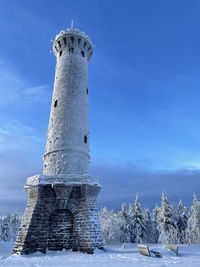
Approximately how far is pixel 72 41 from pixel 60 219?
1722cm

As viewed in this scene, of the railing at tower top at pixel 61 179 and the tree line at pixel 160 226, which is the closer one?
the railing at tower top at pixel 61 179

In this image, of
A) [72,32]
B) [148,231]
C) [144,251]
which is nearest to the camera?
[144,251]

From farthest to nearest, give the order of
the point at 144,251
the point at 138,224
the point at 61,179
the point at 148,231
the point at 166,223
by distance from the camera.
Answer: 1. the point at 148,231
2. the point at 138,224
3. the point at 166,223
4. the point at 61,179
5. the point at 144,251

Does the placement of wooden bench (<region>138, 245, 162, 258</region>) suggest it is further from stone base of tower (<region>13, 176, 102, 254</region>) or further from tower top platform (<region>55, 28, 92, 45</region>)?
tower top platform (<region>55, 28, 92, 45</region>)

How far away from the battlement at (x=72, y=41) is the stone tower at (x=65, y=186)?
184 cm

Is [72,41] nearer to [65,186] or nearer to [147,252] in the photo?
[65,186]

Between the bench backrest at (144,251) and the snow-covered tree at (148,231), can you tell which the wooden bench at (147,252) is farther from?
the snow-covered tree at (148,231)

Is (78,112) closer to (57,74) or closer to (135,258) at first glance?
(57,74)

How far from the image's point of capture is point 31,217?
1335cm

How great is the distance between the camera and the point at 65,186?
14609mm

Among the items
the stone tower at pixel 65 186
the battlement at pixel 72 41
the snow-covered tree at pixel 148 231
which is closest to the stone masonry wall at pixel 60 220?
the stone tower at pixel 65 186

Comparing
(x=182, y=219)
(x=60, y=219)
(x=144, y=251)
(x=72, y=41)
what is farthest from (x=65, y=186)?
(x=182, y=219)

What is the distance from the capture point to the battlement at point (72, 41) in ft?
68.8

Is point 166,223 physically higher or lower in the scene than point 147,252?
higher
